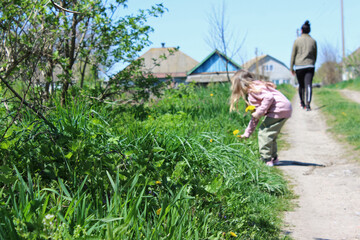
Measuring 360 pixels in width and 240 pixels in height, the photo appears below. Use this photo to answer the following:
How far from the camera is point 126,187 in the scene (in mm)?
2256

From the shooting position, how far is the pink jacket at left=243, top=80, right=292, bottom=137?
503cm

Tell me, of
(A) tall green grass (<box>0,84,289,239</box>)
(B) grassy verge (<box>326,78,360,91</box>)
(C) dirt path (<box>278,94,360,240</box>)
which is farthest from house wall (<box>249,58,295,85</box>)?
(A) tall green grass (<box>0,84,289,239</box>)

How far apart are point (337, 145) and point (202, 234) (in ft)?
14.8

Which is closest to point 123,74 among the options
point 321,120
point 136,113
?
point 136,113

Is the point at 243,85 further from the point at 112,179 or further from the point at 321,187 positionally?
the point at 112,179

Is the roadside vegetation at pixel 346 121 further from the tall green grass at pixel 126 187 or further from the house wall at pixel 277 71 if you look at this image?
the house wall at pixel 277 71

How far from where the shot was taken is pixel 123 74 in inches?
220

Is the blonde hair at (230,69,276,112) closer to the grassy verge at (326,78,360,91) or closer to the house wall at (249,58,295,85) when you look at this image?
the grassy verge at (326,78,360,91)

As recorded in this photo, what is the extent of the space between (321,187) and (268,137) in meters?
1.15

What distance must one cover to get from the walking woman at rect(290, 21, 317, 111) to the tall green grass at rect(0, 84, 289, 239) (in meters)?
5.92

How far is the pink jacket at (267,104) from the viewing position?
503cm

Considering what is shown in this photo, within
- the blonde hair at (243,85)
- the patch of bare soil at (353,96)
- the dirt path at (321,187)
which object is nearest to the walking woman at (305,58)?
the dirt path at (321,187)

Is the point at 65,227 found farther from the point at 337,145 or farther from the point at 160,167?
the point at 337,145

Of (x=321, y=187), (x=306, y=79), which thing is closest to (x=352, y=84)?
(x=306, y=79)
